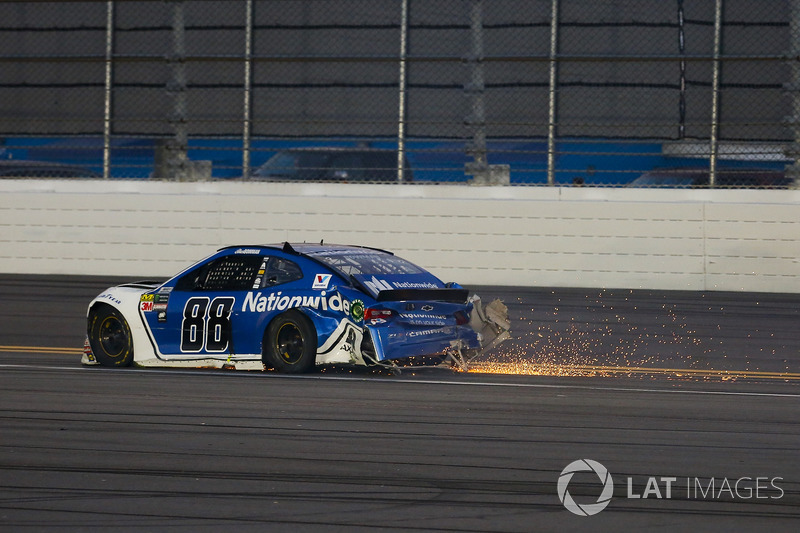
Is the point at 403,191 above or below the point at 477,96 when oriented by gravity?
below

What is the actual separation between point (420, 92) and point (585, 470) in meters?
11.3

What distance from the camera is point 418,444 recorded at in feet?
22.6

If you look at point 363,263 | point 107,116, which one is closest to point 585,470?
point 363,263

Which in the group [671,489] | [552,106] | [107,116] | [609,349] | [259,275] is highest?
[552,106]

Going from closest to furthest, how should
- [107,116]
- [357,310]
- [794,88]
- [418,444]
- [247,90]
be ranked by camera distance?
1. [418,444]
2. [357,310]
3. [794,88]
4. [247,90]
5. [107,116]

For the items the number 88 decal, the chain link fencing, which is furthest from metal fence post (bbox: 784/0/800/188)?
the number 88 decal

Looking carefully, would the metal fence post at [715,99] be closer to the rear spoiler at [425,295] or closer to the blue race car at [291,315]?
the blue race car at [291,315]

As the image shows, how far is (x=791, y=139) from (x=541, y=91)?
3.14 metres

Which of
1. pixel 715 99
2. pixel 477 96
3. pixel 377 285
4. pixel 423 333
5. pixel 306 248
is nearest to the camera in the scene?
pixel 423 333

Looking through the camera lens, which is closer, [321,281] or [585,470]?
[585,470]

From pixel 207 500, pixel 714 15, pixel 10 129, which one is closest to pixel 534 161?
pixel 714 15

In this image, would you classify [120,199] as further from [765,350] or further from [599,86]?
[765,350]

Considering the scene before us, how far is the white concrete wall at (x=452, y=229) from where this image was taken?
15.4 meters

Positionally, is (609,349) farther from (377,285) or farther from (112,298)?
Answer: (112,298)
